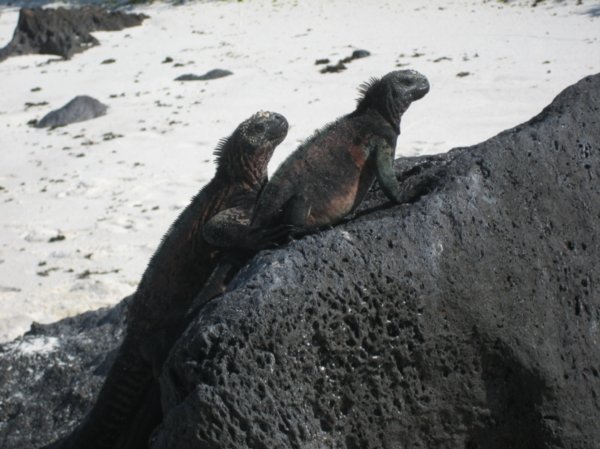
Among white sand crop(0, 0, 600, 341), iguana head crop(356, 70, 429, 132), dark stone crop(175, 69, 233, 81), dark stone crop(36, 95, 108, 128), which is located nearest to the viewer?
iguana head crop(356, 70, 429, 132)

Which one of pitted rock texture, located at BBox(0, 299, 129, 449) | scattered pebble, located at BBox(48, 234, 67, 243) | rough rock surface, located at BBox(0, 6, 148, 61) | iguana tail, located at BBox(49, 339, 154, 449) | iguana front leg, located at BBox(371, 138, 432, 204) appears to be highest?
iguana front leg, located at BBox(371, 138, 432, 204)

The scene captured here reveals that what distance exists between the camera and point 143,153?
941 centimetres

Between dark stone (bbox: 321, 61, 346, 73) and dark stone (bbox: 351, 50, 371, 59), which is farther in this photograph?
dark stone (bbox: 351, 50, 371, 59)

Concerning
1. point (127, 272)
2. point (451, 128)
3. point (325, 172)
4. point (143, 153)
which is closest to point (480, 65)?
point (451, 128)

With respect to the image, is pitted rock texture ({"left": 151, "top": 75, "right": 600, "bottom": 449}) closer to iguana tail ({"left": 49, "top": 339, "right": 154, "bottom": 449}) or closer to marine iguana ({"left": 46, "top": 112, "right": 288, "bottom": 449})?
marine iguana ({"left": 46, "top": 112, "right": 288, "bottom": 449})

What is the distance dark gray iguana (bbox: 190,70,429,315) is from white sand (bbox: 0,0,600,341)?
11.5 ft

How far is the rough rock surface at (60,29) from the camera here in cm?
1406

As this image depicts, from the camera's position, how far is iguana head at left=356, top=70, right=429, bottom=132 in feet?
10.7

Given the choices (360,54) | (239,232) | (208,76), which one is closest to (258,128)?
(239,232)

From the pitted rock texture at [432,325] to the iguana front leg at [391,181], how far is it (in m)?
0.05

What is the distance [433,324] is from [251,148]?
0.82 metres

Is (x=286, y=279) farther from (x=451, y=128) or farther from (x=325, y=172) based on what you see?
(x=451, y=128)

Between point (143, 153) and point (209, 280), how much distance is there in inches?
262

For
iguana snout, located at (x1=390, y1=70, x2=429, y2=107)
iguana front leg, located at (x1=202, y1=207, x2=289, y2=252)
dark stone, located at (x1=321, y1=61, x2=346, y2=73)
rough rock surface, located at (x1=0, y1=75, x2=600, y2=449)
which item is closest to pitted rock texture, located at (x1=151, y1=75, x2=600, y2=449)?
rough rock surface, located at (x1=0, y1=75, x2=600, y2=449)
